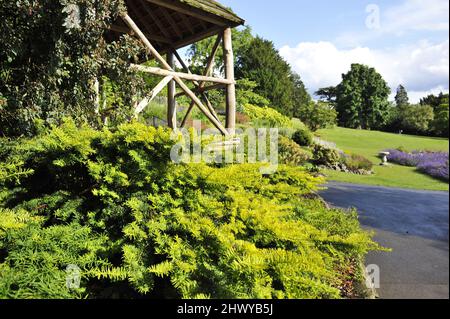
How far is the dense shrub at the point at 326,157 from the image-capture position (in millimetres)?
17719

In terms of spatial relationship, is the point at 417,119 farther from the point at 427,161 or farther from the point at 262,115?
the point at 262,115

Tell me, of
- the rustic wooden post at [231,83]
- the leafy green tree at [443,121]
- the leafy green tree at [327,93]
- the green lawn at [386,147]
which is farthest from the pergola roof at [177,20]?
the leafy green tree at [327,93]

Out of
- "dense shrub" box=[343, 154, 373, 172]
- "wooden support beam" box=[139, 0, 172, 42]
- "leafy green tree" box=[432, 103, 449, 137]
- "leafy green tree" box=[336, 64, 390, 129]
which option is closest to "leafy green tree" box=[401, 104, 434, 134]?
"dense shrub" box=[343, 154, 373, 172]

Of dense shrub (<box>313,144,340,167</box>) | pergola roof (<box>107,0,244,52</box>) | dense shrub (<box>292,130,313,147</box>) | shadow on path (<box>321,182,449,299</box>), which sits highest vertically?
pergola roof (<box>107,0,244,52</box>)

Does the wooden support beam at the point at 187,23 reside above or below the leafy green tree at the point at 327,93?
below

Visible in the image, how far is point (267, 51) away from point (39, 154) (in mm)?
31337

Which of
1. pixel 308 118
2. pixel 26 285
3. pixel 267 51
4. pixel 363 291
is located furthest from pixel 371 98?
pixel 26 285

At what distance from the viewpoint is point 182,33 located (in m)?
8.51

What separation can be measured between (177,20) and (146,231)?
666 centimetres

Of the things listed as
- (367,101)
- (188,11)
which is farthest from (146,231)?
(367,101)

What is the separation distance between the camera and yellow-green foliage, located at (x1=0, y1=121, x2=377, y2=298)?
2.26m

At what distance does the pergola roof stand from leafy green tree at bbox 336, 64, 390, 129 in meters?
34.1

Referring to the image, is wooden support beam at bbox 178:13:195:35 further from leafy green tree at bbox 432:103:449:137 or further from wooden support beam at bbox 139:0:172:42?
leafy green tree at bbox 432:103:449:137

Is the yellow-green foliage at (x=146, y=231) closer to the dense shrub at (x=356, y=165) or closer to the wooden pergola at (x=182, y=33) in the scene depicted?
the wooden pergola at (x=182, y=33)
